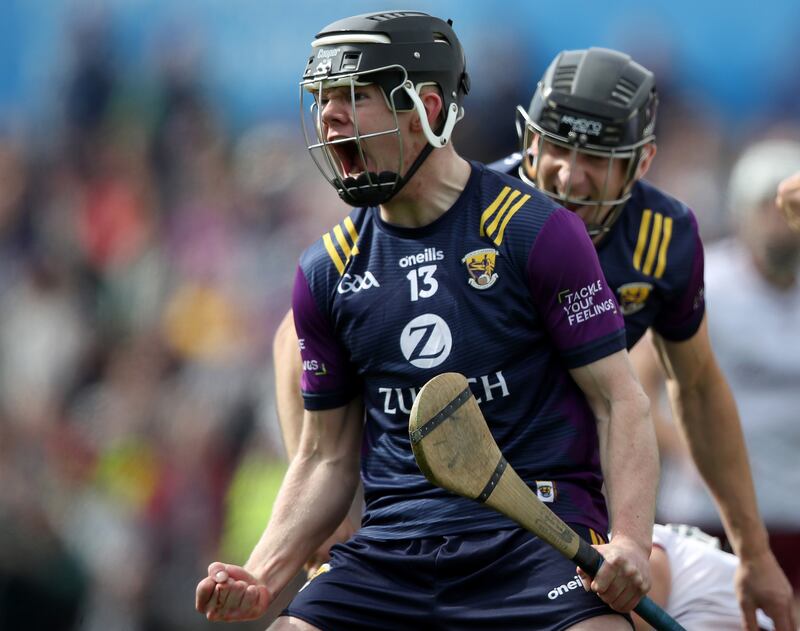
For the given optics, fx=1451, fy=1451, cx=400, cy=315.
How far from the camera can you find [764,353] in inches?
239

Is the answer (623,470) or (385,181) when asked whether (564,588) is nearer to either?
(623,470)

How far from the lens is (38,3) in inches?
377

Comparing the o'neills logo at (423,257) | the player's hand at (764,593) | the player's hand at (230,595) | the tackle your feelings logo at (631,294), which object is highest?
the o'neills logo at (423,257)

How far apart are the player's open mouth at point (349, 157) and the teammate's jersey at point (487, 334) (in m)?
0.18

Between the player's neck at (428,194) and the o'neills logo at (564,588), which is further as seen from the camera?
the player's neck at (428,194)

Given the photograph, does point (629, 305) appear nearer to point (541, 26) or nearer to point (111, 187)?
point (541, 26)

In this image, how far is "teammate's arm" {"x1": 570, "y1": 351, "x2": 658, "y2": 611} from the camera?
312cm

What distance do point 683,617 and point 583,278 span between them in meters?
1.48

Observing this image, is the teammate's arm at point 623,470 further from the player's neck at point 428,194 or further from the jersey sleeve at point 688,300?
the jersey sleeve at point 688,300

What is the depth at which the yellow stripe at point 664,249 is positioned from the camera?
4.20 meters

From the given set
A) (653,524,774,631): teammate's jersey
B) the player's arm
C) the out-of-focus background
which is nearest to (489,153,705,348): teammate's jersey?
(653,524,774,631): teammate's jersey

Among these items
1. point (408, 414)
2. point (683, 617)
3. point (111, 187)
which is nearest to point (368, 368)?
point (408, 414)

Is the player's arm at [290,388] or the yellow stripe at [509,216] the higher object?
the yellow stripe at [509,216]

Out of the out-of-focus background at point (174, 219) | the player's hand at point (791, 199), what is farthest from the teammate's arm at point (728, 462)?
the out-of-focus background at point (174, 219)
